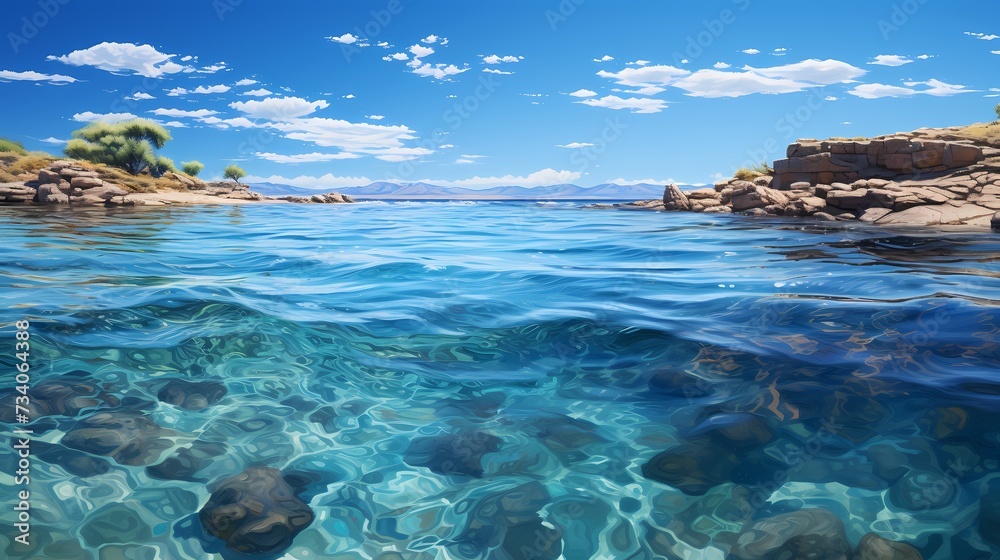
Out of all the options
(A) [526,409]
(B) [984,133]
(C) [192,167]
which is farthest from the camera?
(C) [192,167]

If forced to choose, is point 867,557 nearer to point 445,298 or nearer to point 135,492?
point 135,492

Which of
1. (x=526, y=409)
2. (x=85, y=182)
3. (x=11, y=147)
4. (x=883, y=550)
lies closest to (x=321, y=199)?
(x=85, y=182)

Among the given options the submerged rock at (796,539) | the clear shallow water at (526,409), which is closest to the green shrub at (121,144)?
the clear shallow water at (526,409)

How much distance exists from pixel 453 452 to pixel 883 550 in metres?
1.72

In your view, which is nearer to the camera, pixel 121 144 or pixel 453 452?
pixel 453 452

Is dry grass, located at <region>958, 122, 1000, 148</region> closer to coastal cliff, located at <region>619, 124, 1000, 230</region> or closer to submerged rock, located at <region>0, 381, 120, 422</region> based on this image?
coastal cliff, located at <region>619, 124, 1000, 230</region>

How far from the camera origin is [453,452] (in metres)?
2.58

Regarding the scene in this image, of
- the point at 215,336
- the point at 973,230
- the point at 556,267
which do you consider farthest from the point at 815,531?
the point at 973,230

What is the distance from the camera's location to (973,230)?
13312mm

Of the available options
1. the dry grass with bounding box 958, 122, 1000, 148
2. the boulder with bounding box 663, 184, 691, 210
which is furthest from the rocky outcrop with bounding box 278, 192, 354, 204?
the dry grass with bounding box 958, 122, 1000, 148

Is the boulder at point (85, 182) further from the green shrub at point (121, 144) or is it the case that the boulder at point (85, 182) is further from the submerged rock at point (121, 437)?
the submerged rock at point (121, 437)

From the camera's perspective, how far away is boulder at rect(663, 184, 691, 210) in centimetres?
2738

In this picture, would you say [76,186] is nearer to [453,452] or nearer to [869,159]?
[453,452]

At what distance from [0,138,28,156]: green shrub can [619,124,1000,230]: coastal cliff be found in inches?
1796
